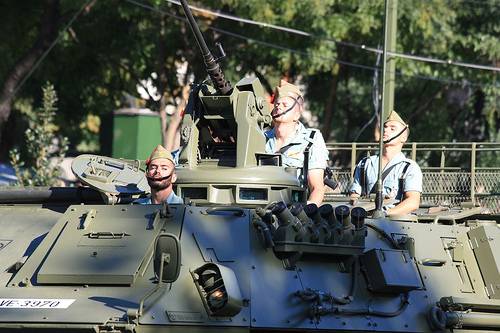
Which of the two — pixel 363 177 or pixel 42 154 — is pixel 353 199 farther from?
pixel 42 154

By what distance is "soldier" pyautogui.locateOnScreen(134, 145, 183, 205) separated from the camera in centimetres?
1088

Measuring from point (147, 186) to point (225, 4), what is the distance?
13.7 m

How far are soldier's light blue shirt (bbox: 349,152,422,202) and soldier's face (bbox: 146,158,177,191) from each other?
102 inches

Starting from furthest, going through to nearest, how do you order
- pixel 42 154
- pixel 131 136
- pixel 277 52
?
pixel 131 136, pixel 277 52, pixel 42 154

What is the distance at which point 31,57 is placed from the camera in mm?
25109

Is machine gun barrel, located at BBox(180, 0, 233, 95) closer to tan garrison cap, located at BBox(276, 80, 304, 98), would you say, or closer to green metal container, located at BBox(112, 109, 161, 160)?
tan garrison cap, located at BBox(276, 80, 304, 98)

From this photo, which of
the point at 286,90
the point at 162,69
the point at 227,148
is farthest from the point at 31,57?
the point at 227,148

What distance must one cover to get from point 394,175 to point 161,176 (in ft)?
9.12

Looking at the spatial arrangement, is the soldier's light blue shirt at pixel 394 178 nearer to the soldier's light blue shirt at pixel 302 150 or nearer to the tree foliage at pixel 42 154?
the soldier's light blue shirt at pixel 302 150

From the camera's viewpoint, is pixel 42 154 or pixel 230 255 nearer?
pixel 230 255

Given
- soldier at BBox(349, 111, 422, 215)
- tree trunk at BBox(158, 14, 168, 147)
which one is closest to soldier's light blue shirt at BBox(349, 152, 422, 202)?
soldier at BBox(349, 111, 422, 215)

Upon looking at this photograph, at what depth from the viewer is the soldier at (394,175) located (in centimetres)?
1237

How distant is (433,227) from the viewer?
37.2 feet

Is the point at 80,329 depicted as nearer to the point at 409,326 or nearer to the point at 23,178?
the point at 409,326
